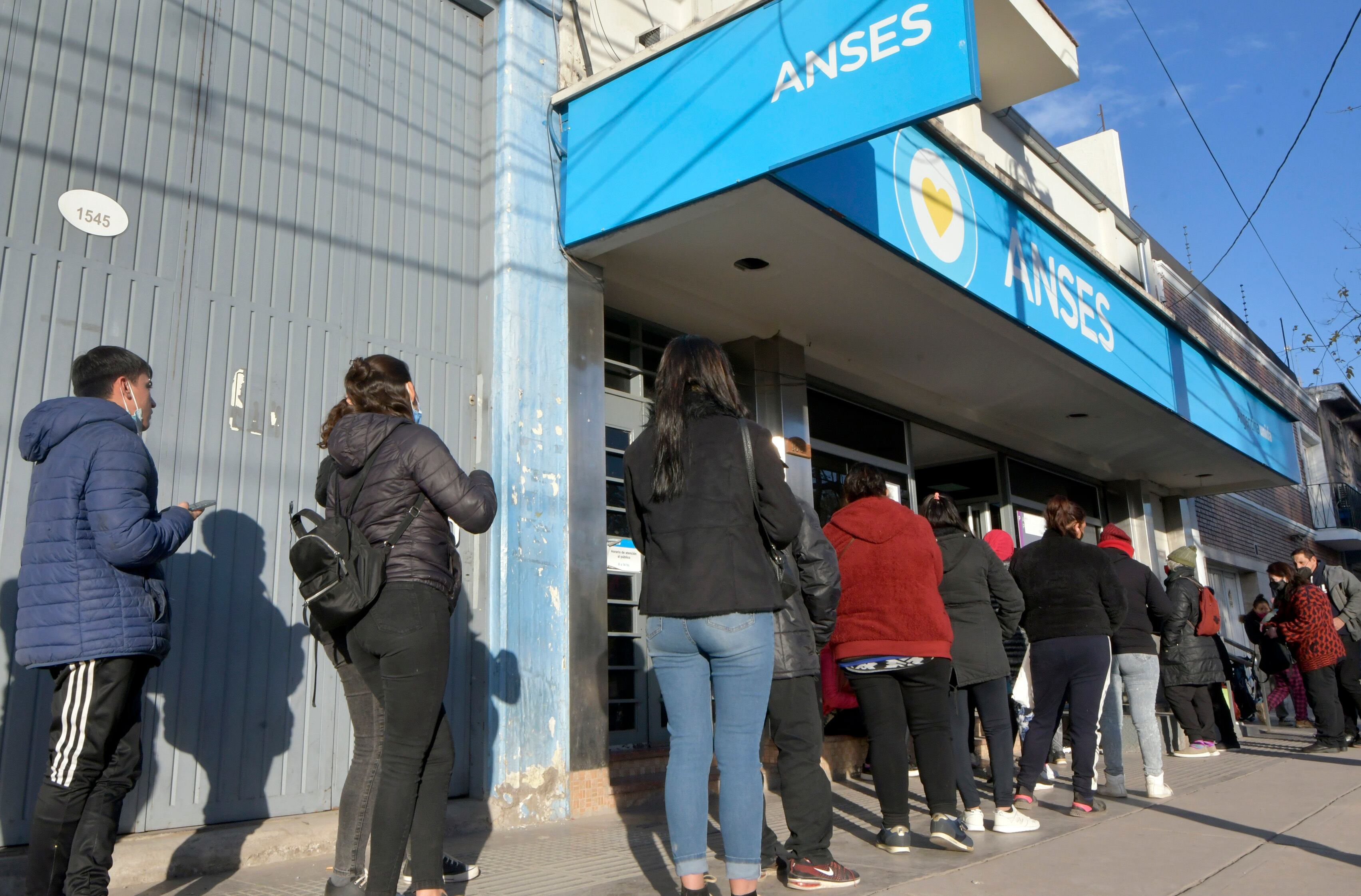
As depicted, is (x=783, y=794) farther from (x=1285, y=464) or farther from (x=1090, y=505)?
(x=1285, y=464)

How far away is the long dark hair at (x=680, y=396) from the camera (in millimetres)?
3086

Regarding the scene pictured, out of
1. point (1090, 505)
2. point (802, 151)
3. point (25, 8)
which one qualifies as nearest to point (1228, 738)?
point (1090, 505)

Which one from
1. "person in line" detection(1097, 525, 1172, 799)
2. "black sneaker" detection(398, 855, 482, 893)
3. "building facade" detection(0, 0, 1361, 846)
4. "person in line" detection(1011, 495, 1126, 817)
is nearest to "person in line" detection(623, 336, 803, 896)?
"black sneaker" detection(398, 855, 482, 893)

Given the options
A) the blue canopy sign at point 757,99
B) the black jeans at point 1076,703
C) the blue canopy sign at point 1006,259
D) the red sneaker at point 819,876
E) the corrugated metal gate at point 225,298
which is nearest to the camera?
the red sneaker at point 819,876

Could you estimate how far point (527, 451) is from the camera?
17.6 ft

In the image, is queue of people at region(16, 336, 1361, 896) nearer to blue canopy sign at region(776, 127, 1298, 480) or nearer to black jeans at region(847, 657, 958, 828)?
black jeans at region(847, 657, 958, 828)

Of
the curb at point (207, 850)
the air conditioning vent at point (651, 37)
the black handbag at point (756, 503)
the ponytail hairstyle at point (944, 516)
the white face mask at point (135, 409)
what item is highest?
the air conditioning vent at point (651, 37)

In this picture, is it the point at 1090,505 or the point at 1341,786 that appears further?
the point at 1090,505

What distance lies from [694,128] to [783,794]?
333cm

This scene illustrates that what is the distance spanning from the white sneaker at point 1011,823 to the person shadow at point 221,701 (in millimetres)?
3129

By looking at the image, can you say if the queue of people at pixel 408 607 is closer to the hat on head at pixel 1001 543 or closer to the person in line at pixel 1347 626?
the hat on head at pixel 1001 543

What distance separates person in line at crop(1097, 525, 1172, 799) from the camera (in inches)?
222

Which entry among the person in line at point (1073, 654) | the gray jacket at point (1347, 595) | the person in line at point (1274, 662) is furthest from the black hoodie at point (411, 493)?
the person in line at point (1274, 662)

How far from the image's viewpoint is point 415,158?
5.46 meters
